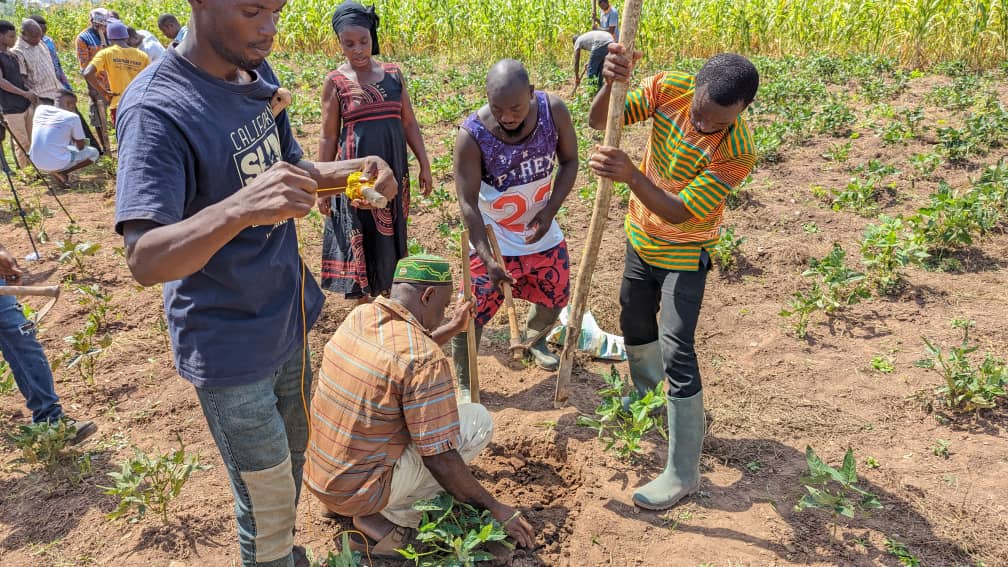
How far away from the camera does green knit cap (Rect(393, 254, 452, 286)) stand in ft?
7.95

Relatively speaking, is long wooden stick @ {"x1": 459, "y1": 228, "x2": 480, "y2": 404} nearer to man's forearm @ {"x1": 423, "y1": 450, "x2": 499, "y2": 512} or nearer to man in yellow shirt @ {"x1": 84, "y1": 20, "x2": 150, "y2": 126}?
man's forearm @ {"x1": 423, "y1": 450, "x2": 499, "y2": 512}

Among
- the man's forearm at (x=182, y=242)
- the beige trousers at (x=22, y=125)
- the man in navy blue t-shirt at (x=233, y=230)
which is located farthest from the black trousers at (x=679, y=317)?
the beige trousers at (x=22, y=125)

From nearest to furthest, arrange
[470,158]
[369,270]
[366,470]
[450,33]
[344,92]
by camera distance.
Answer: [366,470], [470,158], [344,92], [369,270], [450,33]

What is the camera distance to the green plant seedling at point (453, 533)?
7.70 feet

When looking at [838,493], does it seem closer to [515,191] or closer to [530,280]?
[530,280]

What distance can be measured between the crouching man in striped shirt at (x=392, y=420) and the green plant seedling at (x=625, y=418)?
2.38 ft

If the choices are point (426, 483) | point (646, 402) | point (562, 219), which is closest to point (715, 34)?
point (562, 219)

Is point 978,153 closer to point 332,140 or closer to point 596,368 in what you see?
point 596,368

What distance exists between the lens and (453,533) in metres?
2.43

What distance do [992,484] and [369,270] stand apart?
3240 millimetres

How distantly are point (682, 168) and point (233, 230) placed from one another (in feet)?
6.13

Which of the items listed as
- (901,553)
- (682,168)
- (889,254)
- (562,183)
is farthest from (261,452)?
(889,254)

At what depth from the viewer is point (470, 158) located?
3.30 m

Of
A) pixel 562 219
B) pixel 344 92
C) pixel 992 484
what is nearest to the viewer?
pixel 992 484
